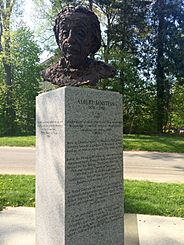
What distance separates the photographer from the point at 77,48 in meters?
3.96

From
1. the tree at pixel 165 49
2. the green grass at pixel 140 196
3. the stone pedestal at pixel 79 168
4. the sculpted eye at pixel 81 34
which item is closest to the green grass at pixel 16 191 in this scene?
the green grass at pixel 140 196

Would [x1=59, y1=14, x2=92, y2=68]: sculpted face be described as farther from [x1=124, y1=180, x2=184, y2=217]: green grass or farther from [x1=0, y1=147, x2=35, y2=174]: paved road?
[x1=0, y1=147, x2=35, y2=174]: paved road

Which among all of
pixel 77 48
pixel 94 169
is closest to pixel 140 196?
pixel 94 169

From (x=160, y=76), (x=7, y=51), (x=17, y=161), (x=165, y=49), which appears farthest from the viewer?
(x=7, y=51)

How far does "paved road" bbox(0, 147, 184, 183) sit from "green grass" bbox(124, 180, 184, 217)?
1244 millimetres

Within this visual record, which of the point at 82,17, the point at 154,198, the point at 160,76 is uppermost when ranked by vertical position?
the point at 160,76

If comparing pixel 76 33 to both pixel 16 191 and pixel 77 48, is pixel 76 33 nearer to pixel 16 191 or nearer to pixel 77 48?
pixel 77 48

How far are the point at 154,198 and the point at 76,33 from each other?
390 centimetres

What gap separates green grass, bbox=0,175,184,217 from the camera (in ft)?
19.0

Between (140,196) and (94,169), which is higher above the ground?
(94,169)

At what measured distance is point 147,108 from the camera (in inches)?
958

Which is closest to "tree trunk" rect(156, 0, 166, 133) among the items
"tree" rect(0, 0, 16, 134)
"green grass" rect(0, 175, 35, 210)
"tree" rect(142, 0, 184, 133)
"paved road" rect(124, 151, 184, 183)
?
"tree" rect(142, 0, 184, 133)

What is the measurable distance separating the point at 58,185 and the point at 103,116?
38.5 inches

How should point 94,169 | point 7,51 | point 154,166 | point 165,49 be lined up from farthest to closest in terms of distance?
point 7,51
point 165,49
point 154,166
point 94,169
